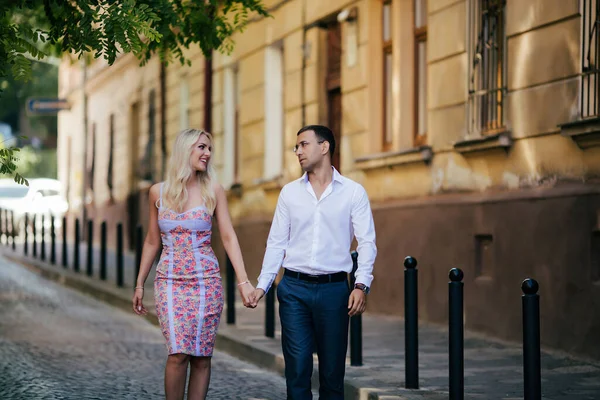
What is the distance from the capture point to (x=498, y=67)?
11078 mm

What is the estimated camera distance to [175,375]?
20.6 feet

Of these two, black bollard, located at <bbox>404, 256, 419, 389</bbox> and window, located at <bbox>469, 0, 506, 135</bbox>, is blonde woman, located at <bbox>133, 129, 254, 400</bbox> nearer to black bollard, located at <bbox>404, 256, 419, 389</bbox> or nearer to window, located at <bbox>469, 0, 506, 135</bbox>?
black bollard, located at <bbox>404, 256, 419, 389</bbox>

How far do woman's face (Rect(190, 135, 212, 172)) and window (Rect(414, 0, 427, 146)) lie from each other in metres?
6.83

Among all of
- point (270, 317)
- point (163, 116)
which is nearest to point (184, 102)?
point (163, 116)

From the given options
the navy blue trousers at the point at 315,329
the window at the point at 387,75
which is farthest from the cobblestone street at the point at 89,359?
the window at the point at 387,75

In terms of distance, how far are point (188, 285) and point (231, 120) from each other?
→ 45.1ft

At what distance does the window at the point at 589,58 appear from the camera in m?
9.27

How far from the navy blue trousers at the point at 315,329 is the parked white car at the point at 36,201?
1187 inches

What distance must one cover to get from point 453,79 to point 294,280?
20.4ft

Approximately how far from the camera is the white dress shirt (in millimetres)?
5953

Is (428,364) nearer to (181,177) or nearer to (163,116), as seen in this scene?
(181,177)

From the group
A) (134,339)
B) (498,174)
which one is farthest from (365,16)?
(134,339)

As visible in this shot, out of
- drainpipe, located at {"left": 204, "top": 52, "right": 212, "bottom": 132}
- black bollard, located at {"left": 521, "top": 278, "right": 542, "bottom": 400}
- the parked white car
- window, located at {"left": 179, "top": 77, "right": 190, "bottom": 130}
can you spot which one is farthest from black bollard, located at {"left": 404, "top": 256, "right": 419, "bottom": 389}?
the parked white car

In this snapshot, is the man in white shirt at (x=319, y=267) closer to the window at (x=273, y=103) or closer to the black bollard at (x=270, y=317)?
the black bollard at (x=270, y=317)
